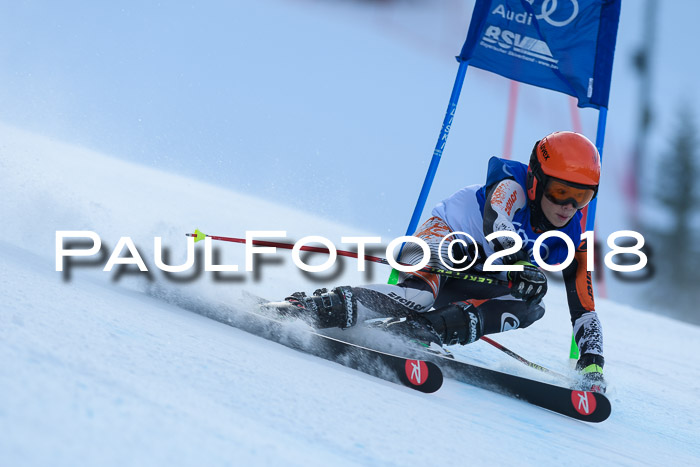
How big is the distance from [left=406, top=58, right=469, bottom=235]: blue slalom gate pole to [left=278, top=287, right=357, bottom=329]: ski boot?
1.85 meters

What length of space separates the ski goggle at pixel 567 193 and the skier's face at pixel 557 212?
2cm

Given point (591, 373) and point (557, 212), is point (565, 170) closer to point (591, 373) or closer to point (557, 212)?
point (557, 212)

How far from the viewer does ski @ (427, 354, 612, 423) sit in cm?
306

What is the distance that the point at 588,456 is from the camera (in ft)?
7.55

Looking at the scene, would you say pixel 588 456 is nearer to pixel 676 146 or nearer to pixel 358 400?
pixel 358 400

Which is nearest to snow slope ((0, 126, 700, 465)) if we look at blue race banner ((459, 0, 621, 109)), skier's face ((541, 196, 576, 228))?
skier's face ((541, 196, 576, 228))

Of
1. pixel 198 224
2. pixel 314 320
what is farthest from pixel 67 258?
pixel 198 224

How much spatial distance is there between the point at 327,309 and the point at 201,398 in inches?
71.5

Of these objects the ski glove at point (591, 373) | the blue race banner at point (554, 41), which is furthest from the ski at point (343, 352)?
the blue race banner at point (554, 41)

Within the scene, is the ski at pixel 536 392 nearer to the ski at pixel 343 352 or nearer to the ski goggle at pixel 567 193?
the ski at pixel 343 352

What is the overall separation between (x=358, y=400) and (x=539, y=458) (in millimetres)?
557

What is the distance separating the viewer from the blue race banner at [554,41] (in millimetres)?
5047

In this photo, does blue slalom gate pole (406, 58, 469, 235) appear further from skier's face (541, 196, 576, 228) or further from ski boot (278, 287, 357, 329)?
ski boot (278, 287, 357, 329)

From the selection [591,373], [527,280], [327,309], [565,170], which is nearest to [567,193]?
[565,170]
